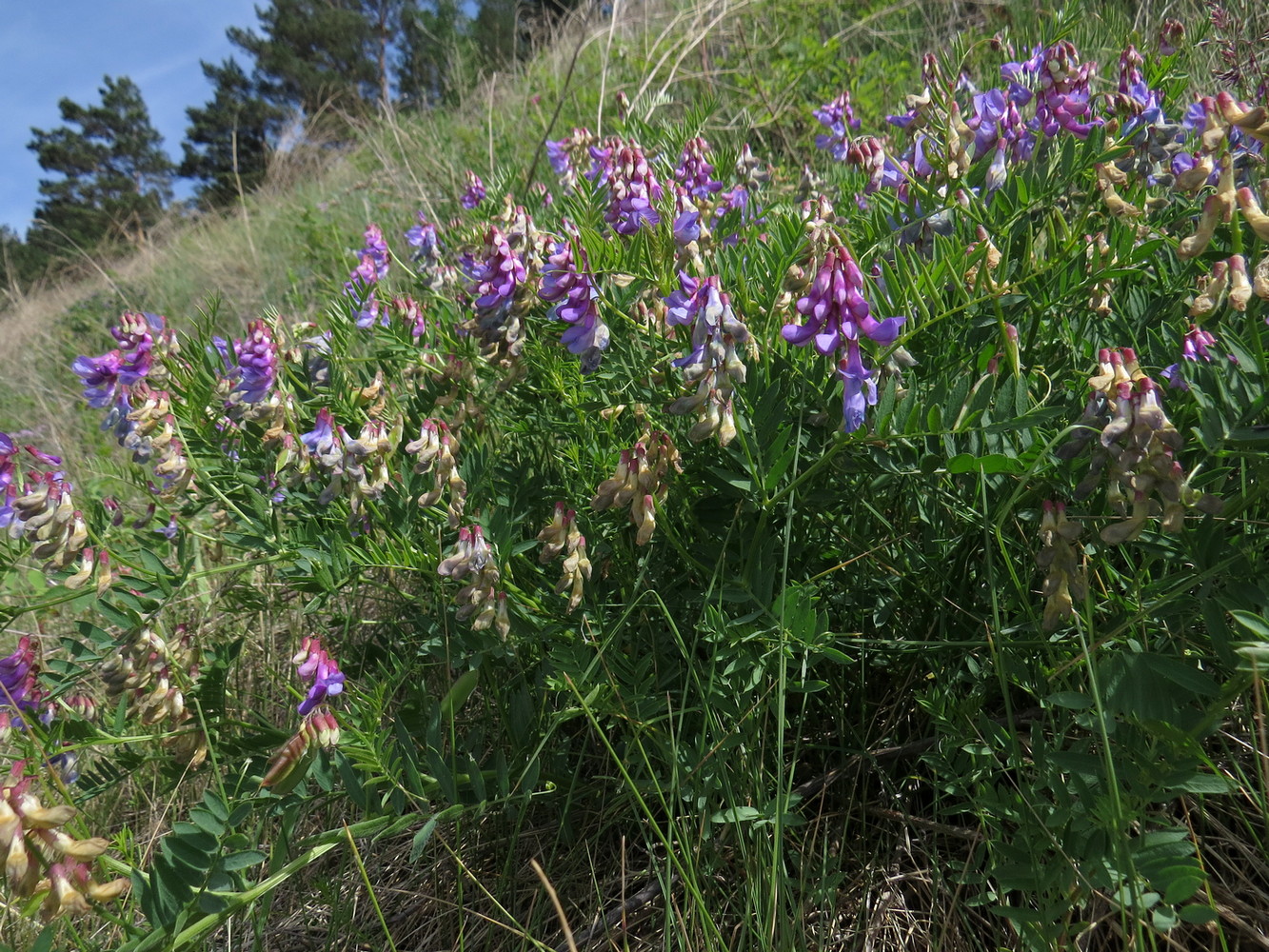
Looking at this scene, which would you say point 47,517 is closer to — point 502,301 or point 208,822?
point 208,822

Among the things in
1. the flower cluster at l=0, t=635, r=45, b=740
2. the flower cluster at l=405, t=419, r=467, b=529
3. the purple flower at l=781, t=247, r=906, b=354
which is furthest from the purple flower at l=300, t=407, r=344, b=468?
Result: the purple flower at l=781, t=247, r=906, b=354

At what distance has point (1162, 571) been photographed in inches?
56.5

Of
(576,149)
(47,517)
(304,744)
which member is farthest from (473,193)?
(304,744)

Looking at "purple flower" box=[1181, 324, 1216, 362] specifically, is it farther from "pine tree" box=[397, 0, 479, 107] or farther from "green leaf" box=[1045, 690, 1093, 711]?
"pine tree" box=[397, 0, 479, 107]

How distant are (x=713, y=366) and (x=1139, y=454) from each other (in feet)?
1.82

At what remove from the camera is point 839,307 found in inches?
46.1

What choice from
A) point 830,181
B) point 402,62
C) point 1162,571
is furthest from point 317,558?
point 402,62

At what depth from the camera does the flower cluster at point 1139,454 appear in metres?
1.02

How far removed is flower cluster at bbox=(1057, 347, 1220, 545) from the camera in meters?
1.02

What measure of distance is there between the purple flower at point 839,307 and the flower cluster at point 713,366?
0.34ft

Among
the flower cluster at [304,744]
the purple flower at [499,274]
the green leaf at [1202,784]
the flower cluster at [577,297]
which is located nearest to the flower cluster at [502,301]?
the purple flower at [499,274]

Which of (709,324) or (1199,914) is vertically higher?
(709,324)

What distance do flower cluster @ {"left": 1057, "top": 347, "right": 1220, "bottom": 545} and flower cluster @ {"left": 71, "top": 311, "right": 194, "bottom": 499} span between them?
1586 millimetres

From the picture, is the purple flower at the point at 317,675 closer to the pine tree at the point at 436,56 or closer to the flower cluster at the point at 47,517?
the flower cluster at the point at 47,517
